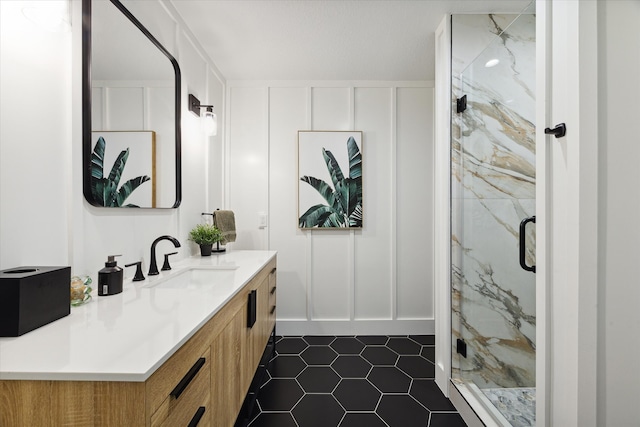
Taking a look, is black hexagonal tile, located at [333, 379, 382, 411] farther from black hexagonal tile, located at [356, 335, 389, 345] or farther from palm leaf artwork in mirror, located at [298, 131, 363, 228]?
palm leaf artwork in mirror, located at [298, 131, 363, 228]

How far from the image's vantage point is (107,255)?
131 centimetres

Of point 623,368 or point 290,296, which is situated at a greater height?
point 623,368

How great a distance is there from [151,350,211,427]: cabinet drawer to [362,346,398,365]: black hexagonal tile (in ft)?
5.35

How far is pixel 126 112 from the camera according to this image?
4.57 ft

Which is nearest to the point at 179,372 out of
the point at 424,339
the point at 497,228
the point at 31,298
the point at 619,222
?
the point at 31,298

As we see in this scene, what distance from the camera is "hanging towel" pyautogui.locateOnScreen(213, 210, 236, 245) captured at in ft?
7.56

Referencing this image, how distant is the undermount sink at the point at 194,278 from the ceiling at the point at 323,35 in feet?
5.35

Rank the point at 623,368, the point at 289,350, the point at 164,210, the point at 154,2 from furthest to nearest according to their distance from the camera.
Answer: the point at 289,350 < the point at 164,210 < the point at 154,2 < the point at 623,368

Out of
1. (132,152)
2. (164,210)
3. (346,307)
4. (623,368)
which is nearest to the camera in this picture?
(623,368)

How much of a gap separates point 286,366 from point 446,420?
1.14m

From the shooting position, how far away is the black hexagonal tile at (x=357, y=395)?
1.78m

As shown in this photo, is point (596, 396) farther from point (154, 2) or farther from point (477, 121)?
point (154, 2)

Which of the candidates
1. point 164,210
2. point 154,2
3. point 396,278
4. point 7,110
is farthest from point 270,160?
point 7,110

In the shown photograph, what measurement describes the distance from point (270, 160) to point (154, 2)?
144 centimetres
